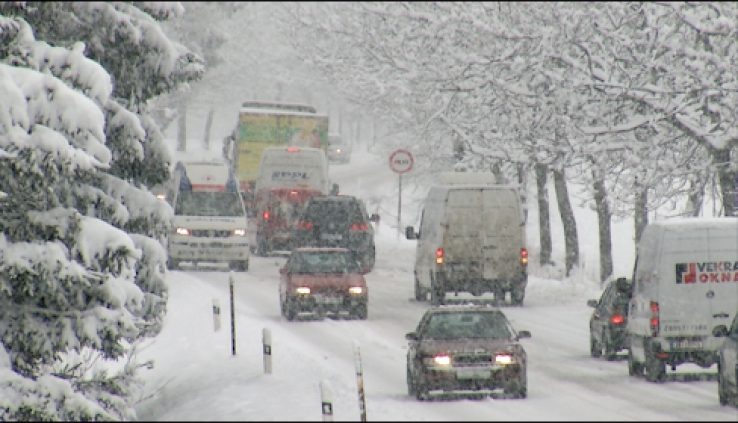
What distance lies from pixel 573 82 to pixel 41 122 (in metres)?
12.8

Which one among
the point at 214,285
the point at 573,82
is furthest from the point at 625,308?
the point at 214,285

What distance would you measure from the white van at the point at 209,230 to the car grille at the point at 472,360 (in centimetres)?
1879

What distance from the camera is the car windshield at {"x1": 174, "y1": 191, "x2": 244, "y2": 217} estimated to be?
34375 millimetres

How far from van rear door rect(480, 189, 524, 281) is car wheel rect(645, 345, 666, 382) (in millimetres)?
9294

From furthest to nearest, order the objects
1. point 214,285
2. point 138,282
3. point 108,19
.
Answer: point 214,285
point 138,282
point 108,19

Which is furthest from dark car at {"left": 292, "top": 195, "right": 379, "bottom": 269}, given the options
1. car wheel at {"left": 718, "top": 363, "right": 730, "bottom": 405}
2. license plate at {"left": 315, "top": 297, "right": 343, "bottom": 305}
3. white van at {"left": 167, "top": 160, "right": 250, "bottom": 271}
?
car wheel at {"left": 718, "top": 363, "right": 730, "bottom": 405}

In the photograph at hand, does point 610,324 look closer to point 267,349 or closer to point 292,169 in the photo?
point 267,349

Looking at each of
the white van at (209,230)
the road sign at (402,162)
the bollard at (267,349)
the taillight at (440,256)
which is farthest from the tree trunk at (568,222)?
the bollard at (267,349)

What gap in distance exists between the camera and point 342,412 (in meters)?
13.7

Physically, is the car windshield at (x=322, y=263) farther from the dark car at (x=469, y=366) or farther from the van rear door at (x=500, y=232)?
the dark car at (x=469, y=366)

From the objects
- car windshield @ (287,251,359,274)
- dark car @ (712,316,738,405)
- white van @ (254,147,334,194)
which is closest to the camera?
dark car @ (712,316,738,405)

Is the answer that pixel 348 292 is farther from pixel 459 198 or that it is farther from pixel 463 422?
pixel 463 422

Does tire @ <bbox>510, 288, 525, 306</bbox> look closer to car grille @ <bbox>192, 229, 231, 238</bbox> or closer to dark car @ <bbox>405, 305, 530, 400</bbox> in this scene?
car grille @ <bbox>192, 229, 231, 238</bbox>

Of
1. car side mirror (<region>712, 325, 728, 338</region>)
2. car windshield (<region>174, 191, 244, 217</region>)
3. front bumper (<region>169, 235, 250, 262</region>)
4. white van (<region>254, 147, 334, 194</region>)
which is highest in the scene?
white van (<region>254, 147, 334, 194</region>)
